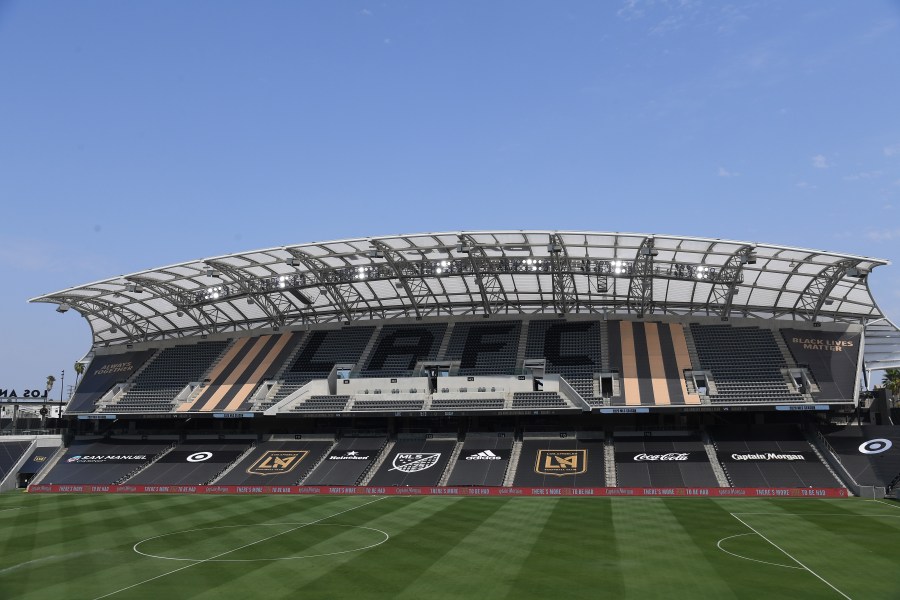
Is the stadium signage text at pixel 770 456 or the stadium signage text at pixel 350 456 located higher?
the stadium signage text at pixel 770 456

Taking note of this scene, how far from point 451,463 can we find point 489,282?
1509 cm

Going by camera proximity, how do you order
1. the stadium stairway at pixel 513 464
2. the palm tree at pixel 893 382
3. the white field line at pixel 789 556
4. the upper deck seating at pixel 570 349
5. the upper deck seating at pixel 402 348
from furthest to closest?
the palm tree at pixel 893 382 < the upper deck seating at pixel 402 348 < the upper deck seating at pixel 570 349 < the stadium stairway at pixel 513 464 < the white field line at pixel 789 556

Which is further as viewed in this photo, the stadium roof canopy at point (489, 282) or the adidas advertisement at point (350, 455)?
the adidas advertisement at point (350, 455)

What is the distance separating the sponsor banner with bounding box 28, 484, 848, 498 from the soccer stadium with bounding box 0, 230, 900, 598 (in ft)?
0.53

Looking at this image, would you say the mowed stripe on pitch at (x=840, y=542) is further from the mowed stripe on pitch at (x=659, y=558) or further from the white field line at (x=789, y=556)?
the mowed stripe on pitch at (x=659, y=558)

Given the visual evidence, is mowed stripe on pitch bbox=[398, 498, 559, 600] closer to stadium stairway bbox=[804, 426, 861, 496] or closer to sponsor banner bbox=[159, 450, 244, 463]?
stadium stairway bbox=[804, 426, 861, 496]

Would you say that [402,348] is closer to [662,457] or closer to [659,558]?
[662,457]

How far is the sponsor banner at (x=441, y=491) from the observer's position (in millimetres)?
42562

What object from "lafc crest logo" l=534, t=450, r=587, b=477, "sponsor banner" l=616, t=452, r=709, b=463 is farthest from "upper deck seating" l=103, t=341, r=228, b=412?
"sponsor banner" l=616, t=452, r=709, b=463

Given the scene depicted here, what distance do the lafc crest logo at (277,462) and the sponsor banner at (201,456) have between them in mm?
2908

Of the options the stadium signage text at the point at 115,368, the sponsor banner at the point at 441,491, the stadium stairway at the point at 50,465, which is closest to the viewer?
the sponsor banner at the point at 441,491

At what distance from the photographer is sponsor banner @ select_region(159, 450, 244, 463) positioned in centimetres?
5541

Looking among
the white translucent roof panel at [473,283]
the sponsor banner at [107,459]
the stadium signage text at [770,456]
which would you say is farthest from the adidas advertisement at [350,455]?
the stadium signage text at [770,456]

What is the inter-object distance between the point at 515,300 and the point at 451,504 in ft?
76.8
